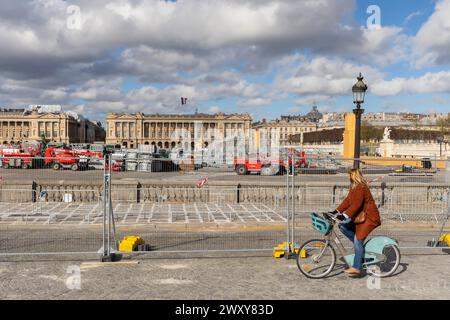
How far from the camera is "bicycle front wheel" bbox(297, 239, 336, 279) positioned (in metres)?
7.66

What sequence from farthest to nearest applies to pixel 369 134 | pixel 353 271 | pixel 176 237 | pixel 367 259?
pixel 369 134, pixel 176 237, pixel 367 259, pixel 353 271

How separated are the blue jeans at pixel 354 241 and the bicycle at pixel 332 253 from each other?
13 cm

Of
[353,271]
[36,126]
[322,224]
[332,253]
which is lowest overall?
[353,271]

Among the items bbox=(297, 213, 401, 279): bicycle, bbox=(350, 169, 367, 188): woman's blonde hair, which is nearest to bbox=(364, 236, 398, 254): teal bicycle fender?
bbox=(297, 213, 401, 279): bicycle

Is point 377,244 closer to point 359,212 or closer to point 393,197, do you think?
point 359,212

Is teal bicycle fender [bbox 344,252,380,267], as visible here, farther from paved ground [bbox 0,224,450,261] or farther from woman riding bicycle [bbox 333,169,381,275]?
paved ground [bbox 0,224,450,261]

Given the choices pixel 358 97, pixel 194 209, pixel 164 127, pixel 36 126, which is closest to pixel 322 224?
pixel 194 209

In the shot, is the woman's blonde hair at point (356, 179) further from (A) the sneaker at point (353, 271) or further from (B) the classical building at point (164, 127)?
(B) the classical building at point (164, 127)

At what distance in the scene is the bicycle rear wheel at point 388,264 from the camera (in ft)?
25.6

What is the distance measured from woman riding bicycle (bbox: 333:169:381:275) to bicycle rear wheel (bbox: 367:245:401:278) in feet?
1.65

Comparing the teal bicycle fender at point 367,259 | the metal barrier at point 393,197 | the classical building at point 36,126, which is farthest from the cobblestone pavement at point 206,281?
the classical building at point 36,126

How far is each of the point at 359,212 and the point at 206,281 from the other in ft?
8.51

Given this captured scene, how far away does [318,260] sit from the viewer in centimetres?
783

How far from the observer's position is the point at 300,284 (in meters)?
7.38
